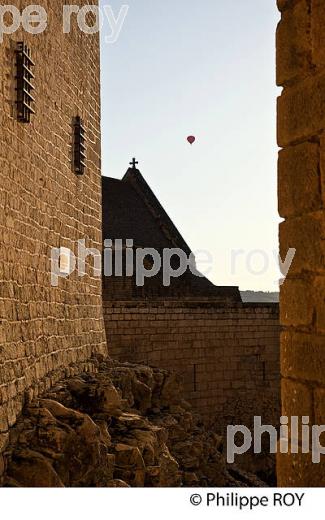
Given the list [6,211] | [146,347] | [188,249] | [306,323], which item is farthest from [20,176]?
[188,249]

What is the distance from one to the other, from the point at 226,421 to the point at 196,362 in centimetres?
179

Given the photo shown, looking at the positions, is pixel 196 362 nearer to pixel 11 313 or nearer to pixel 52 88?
pixel 52 88

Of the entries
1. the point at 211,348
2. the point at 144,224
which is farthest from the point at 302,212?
the point at 144,224

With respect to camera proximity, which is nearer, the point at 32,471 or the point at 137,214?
the point at 32,471

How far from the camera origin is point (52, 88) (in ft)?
33.3

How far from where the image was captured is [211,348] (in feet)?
61.6

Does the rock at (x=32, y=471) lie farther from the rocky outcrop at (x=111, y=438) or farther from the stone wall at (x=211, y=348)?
the stone wall at (x=211, y=348)

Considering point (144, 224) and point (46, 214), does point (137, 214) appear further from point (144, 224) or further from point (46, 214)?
point (46, 214)

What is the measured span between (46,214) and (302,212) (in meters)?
6.76

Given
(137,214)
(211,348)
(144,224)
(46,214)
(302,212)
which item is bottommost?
(211,348)

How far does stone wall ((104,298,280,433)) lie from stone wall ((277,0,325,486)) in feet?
43.5

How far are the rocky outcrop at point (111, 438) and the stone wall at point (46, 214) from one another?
323 millimetres

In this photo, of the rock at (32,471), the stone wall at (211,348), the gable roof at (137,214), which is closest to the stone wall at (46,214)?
the rock at (32,471)

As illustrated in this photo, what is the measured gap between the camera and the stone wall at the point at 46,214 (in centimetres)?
779
